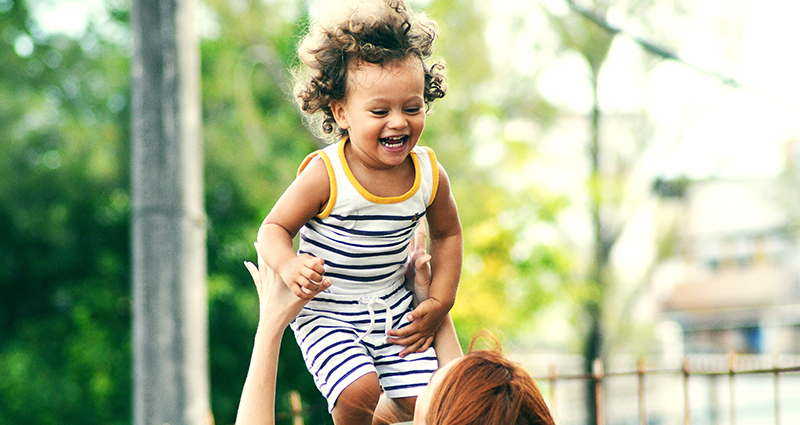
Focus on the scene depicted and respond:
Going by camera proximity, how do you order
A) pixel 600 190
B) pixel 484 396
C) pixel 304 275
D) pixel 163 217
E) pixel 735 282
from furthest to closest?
pixel 735 282 → pixel 600 190 → pixel 163 217 → pixel 304 275 → pixel 484 396

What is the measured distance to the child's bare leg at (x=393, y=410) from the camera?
137cm

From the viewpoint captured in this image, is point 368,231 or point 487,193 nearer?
point 368,231

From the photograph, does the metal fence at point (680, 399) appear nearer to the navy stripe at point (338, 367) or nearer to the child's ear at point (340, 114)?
the navy stripe at point (338, 367)

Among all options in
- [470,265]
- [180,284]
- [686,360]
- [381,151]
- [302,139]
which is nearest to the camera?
[381,151]

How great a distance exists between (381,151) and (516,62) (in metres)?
8.88

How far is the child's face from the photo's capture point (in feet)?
4.06

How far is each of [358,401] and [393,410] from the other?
0.48 feet

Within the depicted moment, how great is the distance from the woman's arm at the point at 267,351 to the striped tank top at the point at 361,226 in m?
0.10

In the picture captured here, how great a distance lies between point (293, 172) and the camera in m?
7.04

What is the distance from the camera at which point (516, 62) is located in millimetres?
9766

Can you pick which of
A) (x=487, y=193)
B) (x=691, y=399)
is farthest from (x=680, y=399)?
(x=487, y=193)

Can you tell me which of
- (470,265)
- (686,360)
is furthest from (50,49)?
(686,360)

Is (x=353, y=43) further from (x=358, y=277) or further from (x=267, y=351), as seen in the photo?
(x=267, y=351)

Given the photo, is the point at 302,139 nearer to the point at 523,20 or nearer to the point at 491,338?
the point at 523,20
